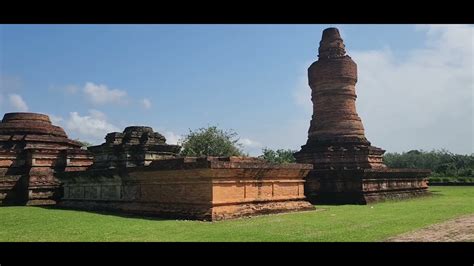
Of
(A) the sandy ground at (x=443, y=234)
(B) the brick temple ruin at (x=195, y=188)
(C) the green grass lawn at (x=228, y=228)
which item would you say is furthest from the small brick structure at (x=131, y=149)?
(A) the sandy ground at (x=443, y=234)

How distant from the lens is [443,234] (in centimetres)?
867

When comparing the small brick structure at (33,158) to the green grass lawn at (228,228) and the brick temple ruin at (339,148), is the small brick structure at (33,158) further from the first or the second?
the brick temple ruin at (339,148)

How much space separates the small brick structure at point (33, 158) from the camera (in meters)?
19.7

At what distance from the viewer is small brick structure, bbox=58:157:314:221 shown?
11547 millimetres

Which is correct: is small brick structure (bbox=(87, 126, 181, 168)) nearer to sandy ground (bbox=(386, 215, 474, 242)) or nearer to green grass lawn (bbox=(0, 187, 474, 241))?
green grass lawn (bbox=(0, 187, 474, 241))

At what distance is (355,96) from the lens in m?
22.3

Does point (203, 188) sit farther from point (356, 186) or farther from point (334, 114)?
point (334, 114)

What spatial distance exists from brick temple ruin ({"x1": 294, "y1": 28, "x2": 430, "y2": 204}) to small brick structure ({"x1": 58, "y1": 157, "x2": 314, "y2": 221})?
13.6ft

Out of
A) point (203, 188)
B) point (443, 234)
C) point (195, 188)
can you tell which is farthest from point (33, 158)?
point (443, 234)

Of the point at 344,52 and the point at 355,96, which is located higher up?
the point at 344,52
